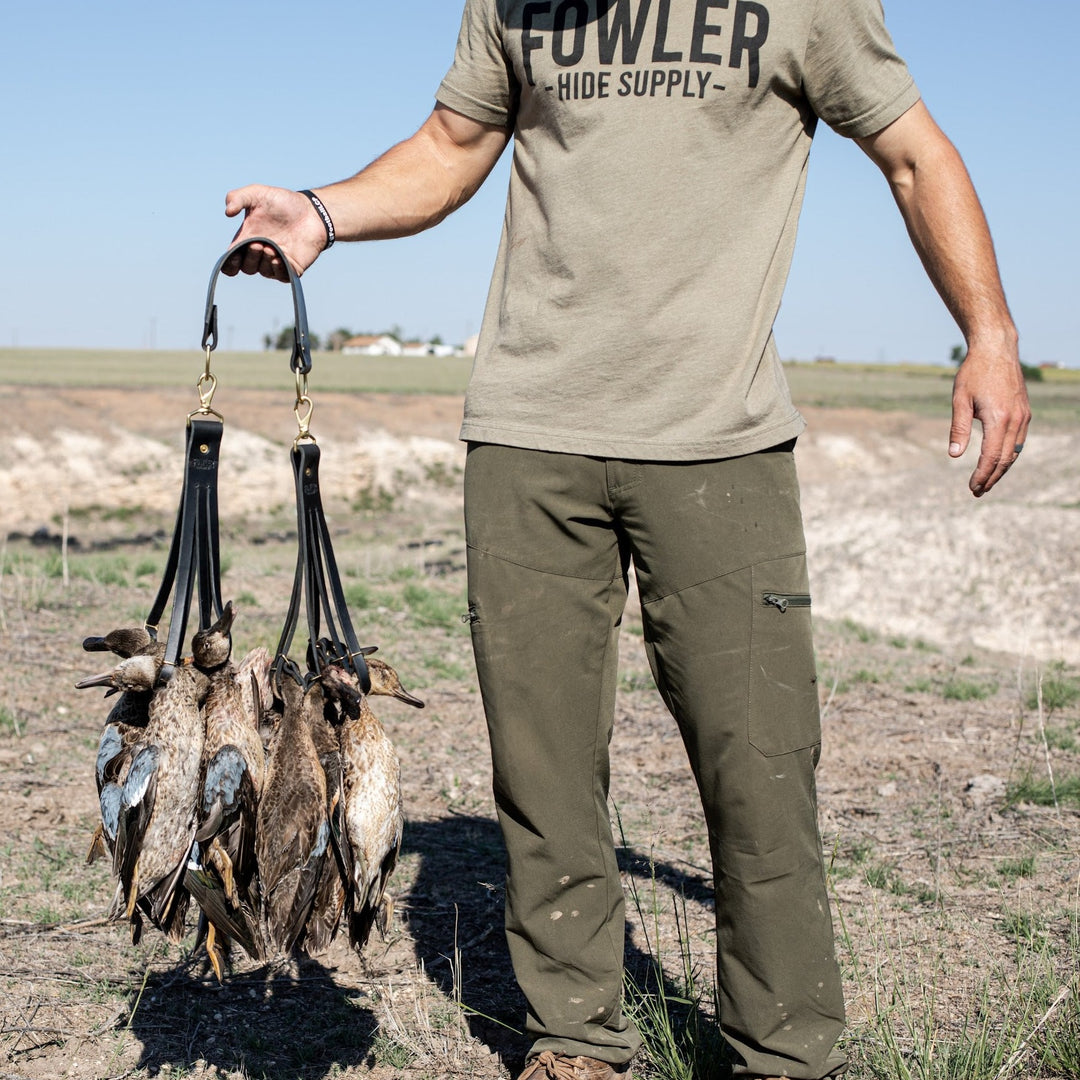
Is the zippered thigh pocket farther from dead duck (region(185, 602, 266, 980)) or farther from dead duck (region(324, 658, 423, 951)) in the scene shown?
dead duck (region(185, 602, 266, 980))

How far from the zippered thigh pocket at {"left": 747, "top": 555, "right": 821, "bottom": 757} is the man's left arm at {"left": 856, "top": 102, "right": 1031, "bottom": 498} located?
41 centimetres

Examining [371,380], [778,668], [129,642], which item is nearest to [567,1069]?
[778,668]

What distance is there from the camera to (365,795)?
7.07 ft

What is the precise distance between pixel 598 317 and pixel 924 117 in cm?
75

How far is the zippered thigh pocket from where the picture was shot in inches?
91.0

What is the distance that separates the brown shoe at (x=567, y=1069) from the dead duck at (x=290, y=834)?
26.5 inches

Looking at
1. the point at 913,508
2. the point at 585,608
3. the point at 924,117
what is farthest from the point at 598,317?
the point at 913,508

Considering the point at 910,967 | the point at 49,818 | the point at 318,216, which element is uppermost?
the point at 318,216

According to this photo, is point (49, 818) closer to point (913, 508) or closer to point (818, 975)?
point (818, 975)

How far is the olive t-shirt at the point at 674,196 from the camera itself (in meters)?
2.27

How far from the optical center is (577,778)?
2.51m

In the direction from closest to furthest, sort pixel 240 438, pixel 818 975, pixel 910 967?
pixel 818 975 → pixel 910 967 → pixel 240 438

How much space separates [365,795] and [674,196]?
1285mm

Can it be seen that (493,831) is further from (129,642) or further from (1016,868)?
(129,642)
